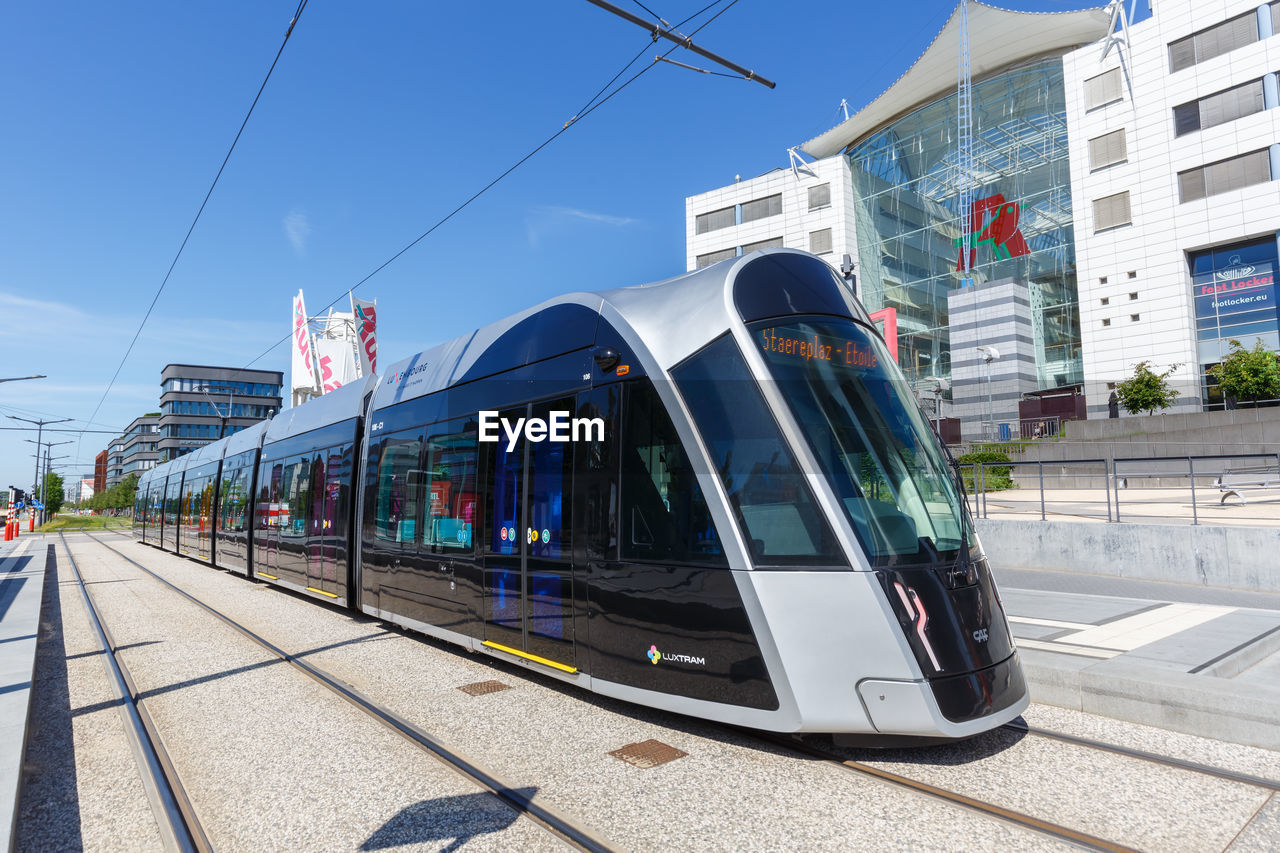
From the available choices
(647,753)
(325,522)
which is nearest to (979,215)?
(325,522)

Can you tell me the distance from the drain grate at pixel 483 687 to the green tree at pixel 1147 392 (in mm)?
40158

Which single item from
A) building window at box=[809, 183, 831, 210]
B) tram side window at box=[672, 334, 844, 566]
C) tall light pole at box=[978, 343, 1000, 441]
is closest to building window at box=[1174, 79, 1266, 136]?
tall light pole at box=[978, 343, 1000, 441]

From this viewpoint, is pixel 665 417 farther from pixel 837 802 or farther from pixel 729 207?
pixel 729 207

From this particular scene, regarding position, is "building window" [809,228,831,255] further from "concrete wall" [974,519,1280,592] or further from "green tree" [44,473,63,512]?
"green tree" [44,473,63,512]

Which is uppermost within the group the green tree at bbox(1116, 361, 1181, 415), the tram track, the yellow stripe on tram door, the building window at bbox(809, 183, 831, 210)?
the building window at bbox(809, 183, 831, 210)

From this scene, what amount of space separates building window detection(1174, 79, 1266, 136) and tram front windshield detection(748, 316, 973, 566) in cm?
4480

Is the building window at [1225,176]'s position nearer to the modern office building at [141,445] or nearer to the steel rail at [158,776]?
the steel rail at [158,776]

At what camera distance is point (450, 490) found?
315 inches

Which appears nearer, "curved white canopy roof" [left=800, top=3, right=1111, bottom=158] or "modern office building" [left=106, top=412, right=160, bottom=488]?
"curved white canopy roof" [left=800, top=3, right=1111, bottom=158]

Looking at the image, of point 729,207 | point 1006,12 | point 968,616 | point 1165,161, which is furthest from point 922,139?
point 968,616

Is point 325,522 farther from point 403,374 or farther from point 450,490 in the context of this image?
point 450,490

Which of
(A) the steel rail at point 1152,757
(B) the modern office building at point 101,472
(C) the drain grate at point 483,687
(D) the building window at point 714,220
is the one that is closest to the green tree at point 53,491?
(B) the modern office building at point 101,472

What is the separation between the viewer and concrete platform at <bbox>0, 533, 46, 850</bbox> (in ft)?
13.3

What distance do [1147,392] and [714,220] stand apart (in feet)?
108
